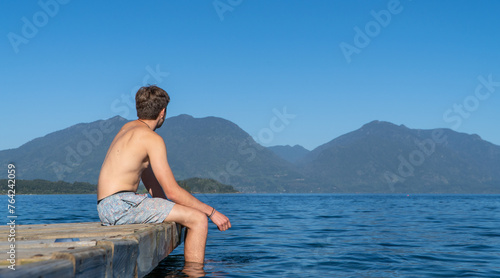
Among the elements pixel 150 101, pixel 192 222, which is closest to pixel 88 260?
pixel 192 222

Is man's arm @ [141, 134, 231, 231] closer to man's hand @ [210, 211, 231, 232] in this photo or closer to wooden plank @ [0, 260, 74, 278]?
man's hand @ [210, 211, 231, 232]

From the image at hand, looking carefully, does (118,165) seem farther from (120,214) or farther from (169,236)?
(169,236)

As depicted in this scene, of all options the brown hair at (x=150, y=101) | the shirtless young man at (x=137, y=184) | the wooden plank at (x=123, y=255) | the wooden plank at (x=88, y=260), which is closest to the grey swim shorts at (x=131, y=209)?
the shirtless young man at (x=137, y=184)

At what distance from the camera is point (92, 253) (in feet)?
10.4

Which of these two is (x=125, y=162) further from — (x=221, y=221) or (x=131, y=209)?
(x=221, y=221)

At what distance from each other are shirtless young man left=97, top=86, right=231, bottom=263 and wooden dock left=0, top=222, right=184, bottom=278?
0.33 meters

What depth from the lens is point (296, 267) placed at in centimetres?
796

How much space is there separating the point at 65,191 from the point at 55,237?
623 ft

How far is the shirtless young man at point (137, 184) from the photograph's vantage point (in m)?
5.59

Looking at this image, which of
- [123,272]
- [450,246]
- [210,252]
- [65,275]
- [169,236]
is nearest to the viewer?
[65,275]

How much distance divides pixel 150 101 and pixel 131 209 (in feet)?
4.92

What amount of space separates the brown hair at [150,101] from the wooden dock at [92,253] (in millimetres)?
1562

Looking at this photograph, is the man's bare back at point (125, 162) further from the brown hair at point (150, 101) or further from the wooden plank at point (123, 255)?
the wooden plank at point (123, 255)

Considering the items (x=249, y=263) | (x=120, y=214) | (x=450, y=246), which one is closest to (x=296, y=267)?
(x=249, y=263)
